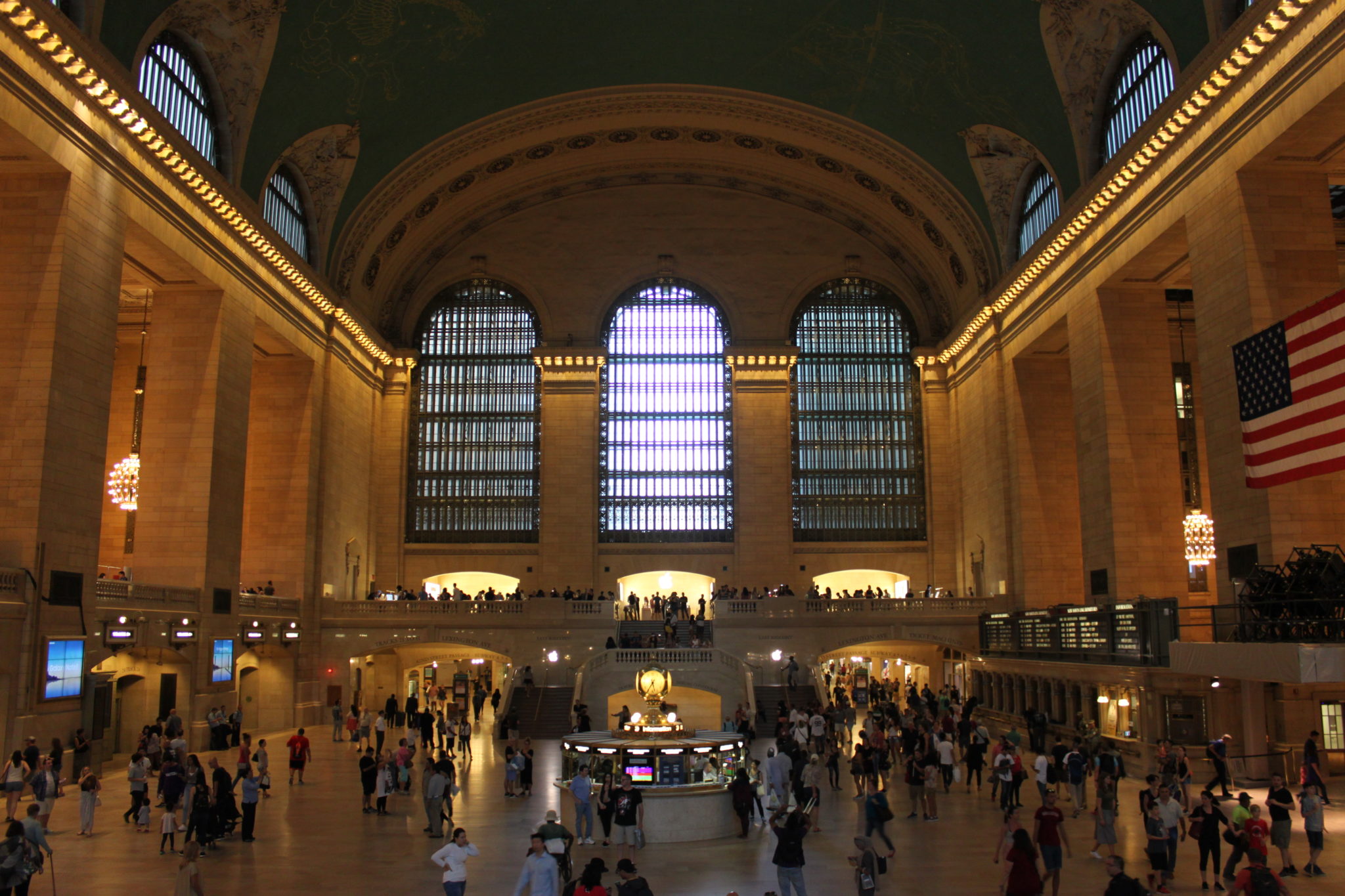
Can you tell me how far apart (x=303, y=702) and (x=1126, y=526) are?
21.7 meters

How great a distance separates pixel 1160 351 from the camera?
2558 cm

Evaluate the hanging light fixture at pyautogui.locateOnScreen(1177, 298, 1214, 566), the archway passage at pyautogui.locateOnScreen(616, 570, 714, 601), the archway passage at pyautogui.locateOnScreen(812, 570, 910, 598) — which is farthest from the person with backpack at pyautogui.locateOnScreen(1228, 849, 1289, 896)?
the archway passage at pyautogui.locateOnScreen(616, 570, 714, 601)

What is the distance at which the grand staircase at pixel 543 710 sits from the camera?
27.0 metres

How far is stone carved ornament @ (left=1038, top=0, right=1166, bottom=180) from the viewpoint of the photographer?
23375mm

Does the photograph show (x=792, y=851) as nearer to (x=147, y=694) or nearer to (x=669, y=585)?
(x=147, y=694)

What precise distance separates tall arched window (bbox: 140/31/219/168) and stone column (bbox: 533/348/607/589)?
51.3 ft

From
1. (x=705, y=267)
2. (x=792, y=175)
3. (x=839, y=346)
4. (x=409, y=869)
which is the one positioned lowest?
(x=409, y=869)

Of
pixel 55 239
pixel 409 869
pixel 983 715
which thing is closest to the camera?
pixel 409 869

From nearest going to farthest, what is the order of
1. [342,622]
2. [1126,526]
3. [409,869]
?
1. [409,869]
2. [1126,526]
3. [342,622]

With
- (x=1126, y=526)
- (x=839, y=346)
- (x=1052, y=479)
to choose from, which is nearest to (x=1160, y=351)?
(x=1126, y=526)

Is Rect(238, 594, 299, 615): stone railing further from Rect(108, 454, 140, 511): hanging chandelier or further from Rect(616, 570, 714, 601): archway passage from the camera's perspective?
A: Rect(616, 570, 714, 601): archway passage

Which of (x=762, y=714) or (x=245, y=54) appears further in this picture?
(x=762, y=714)

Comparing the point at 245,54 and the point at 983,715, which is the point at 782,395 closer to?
the point at 983,715

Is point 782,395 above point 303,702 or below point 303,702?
above
